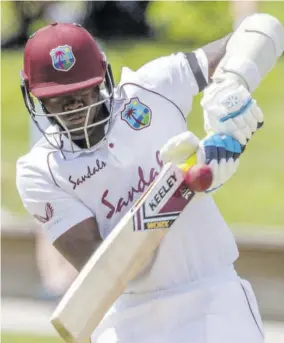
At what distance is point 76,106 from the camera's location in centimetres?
428

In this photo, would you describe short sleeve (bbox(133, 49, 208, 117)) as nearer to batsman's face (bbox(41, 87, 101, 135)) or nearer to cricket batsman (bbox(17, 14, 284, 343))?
cricket batsman (bbox(17, 14, 284, 343))

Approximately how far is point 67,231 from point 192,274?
1.61 ft

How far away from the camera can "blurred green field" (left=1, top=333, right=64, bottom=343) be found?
24.5 ft

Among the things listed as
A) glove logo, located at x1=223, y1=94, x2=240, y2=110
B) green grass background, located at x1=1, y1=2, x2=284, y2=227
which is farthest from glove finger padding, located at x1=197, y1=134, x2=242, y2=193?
green grass background, located at x1=1, y1=2, x2=284, y2=227

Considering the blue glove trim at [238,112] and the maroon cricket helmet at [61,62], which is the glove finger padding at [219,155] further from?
the maroon cricket helmet at [61,62]

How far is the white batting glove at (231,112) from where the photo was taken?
3.99 meters

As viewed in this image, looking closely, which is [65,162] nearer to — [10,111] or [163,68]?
[163,68]

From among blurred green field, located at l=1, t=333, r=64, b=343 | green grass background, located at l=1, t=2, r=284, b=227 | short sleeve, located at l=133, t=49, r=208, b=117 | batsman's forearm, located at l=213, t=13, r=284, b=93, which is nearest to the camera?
batsman's forearm, located at l=213, t=13, r=284, b=93

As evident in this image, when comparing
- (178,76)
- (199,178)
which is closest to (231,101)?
(199,178)

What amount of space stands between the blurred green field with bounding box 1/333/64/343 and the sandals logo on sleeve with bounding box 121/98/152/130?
10.8 ft

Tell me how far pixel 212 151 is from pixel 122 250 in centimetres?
46

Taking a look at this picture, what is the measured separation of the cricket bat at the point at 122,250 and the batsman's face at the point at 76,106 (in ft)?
1.33

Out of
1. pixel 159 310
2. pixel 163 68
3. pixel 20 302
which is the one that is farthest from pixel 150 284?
pixel 20 302

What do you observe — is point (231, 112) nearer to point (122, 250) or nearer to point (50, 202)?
point (122, 250)
